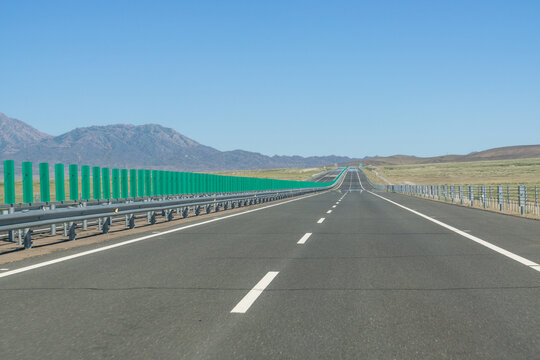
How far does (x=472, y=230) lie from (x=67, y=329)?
11.3m

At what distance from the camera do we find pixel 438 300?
18.5ft

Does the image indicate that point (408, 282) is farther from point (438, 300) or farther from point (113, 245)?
point (113, 245)

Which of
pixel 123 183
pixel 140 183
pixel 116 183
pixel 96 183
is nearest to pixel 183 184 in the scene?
pixel 140 183

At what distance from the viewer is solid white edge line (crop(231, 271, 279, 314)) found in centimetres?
Answer: 527

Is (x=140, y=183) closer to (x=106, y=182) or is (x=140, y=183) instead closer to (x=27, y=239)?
(x=106, y=182)

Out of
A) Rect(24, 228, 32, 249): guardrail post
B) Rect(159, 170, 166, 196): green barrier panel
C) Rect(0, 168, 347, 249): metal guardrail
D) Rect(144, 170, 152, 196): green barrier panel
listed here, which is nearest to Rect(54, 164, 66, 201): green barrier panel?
Rect(0, 168, 347, 249): metal guardrail

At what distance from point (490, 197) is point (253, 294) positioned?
23.8 m

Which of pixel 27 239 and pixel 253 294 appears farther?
pixel 27 239

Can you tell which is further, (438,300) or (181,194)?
(181,194)

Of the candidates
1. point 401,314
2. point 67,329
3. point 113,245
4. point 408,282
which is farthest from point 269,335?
point 113,245

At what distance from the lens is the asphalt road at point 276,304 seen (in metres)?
4.09

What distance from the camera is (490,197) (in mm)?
26859

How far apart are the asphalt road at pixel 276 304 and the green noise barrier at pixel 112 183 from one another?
4.23 meters

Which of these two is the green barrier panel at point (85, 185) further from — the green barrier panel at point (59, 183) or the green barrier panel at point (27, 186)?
the green barrier panel at point (27, 186)
